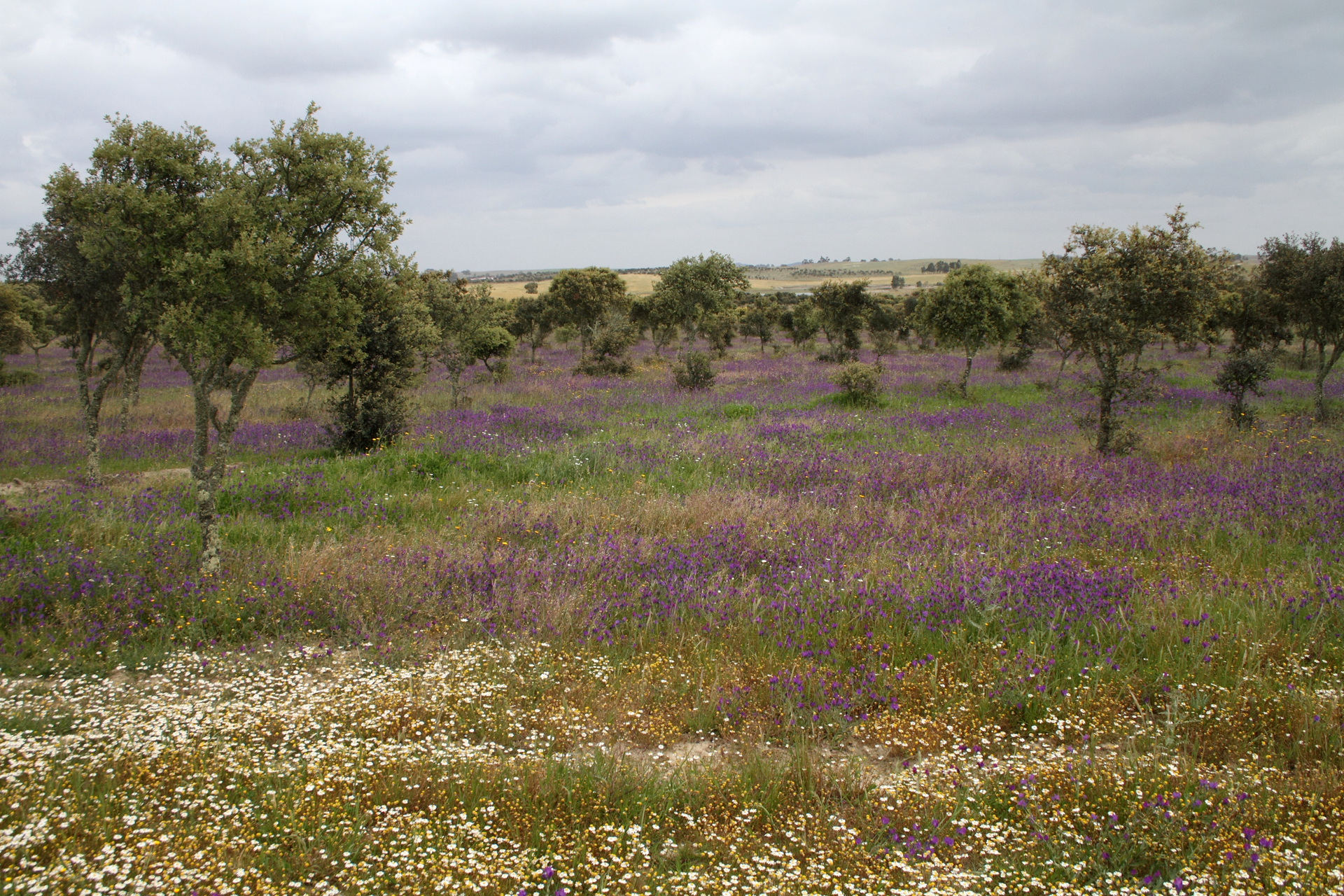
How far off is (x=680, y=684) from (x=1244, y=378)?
19815 millimetres

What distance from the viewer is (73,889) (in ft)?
9.56

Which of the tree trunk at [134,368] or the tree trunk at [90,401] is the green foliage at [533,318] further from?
the tree trunk at [90,401]

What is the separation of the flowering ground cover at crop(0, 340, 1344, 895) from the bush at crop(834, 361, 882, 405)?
10.2 meters

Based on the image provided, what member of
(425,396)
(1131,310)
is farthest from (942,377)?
(425,396)

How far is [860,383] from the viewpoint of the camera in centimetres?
2188

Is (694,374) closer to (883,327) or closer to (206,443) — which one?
(883,327)

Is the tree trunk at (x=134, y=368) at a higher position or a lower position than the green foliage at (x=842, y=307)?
lower

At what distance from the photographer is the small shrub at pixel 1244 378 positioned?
16562mm

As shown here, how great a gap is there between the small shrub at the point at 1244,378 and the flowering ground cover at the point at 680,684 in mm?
5959

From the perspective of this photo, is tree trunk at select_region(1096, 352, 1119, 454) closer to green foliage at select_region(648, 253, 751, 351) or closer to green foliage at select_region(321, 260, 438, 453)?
green foliage at select_region(321, 260, 438, 453)

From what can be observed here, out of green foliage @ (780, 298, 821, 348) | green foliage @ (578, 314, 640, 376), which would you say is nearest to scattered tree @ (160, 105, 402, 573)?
green foliage @ (578, 314, 640, 376)

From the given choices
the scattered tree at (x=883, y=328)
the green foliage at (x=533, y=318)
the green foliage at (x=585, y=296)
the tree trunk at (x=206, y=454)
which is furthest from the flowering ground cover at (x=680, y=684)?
the green foliage at (x=533, y=318)

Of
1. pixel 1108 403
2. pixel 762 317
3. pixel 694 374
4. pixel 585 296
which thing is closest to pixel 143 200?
pixel 1108 403

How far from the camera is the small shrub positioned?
16.6m
